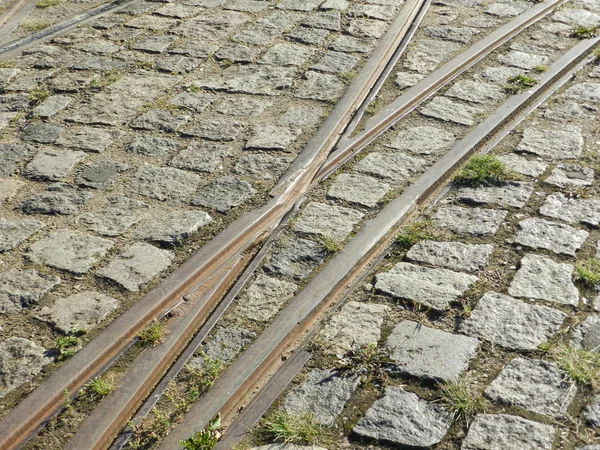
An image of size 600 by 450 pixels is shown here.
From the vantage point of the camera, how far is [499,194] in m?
4.90

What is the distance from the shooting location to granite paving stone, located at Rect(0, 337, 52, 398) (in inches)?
139

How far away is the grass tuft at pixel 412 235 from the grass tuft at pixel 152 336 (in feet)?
4.40

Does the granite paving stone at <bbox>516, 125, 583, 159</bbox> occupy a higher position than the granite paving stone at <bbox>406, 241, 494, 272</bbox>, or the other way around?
the granite paving stone at <bbox>516, 125, 583, 159</bbox>

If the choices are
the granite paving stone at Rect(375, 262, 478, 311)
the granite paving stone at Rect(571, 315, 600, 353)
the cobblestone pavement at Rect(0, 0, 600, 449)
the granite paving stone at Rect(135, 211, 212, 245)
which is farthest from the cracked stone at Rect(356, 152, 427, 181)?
the granite paving stone at Rect(571, 315, 600, 353)

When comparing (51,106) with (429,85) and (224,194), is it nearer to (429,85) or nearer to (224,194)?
(224,194)

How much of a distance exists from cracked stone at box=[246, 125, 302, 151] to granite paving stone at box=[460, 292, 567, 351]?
6.12 feet

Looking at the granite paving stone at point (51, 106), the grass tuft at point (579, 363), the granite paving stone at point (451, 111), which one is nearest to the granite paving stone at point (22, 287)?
the granite paving stone at point (51, 106)

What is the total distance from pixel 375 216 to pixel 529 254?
833 mm

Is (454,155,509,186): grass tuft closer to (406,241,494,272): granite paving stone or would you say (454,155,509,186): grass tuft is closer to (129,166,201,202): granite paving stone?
(406,241,494,272): granite paving stone

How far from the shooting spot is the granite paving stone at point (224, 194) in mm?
4766

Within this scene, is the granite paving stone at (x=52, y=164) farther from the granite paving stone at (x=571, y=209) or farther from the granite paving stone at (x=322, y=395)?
the granite paving stone at (x=571, y=209)

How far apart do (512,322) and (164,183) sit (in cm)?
217

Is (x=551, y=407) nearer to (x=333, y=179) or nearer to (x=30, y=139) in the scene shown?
(x=333, y=179)

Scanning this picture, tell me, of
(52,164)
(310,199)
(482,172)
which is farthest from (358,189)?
(52,164)
